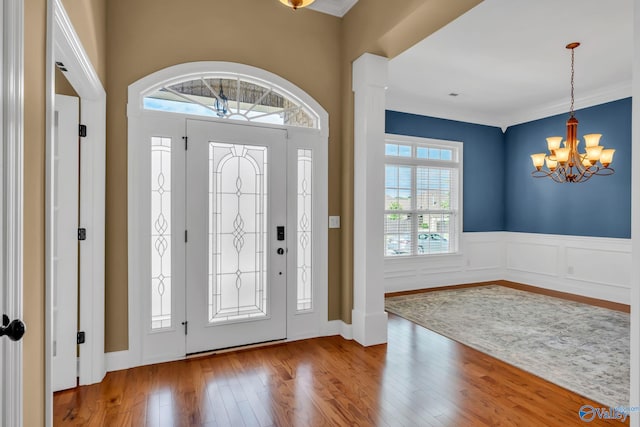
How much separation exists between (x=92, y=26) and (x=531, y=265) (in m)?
6.89

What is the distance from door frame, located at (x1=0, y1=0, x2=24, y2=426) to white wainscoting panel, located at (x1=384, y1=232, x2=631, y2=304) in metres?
4.95

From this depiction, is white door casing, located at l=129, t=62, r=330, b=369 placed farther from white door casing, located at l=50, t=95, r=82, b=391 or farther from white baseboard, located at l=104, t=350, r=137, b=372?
white door casing, located at l=50, t=95, r=82, b=391

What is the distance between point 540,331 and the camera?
3865mm

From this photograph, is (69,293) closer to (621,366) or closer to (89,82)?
(89,82)

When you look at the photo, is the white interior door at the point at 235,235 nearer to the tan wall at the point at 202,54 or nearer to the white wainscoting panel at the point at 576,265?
the tan wall at the point at 202,54

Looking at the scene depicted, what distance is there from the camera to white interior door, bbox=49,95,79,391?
253 centimetres

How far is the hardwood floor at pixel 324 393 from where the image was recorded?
87.3 inches

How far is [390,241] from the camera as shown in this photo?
5801 millimetres

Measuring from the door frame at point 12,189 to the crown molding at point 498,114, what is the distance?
4911 mm

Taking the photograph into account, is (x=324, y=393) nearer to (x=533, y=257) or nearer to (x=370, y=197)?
(x=370, y=197)

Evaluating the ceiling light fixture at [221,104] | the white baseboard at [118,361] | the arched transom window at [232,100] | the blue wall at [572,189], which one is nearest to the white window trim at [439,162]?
the blue wall at [572,189]

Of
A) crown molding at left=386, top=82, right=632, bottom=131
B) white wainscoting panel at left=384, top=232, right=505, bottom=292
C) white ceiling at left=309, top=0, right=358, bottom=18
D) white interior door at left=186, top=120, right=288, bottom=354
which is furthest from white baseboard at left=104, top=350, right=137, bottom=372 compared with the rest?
crown molding at left=386, top=82, right=632, bottom=131

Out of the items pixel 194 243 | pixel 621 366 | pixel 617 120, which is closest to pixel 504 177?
pixel 617 120

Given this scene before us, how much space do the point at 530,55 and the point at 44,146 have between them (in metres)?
4.72
